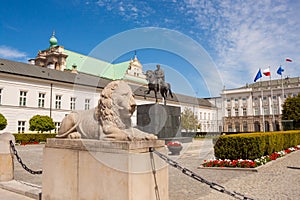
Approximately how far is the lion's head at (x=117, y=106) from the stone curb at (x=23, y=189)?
2.78 m

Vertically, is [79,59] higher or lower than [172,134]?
higher

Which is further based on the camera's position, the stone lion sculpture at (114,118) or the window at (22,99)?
the window at (22,99)

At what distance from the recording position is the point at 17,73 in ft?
110

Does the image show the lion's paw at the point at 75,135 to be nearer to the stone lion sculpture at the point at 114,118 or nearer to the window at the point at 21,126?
the stone lion sculpture at the point at 114,118

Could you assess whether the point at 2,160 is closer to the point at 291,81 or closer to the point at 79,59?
the point at 79,59

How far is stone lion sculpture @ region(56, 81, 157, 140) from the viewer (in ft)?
14.0

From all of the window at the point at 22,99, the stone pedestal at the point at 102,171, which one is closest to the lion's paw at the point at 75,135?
the stone pedestal at the point at 102,171

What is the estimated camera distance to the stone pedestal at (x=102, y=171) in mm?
3757

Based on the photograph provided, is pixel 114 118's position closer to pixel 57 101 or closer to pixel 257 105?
pixel 57 101

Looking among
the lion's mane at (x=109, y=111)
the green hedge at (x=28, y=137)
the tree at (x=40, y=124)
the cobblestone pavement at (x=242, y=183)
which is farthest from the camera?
the tree at (x=40, y=124)

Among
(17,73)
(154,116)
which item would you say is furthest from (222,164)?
(17,73)

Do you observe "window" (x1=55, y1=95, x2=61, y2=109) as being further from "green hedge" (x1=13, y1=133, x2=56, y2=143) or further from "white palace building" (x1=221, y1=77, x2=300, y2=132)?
"white palace building" (x1=221, y1=77, x2=300, y2=132)

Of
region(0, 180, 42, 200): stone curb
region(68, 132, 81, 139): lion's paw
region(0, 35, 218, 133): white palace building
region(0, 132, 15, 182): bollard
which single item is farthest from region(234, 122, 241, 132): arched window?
region(68, 132, 81, 139): lion's paw

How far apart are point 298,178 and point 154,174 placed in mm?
6777
